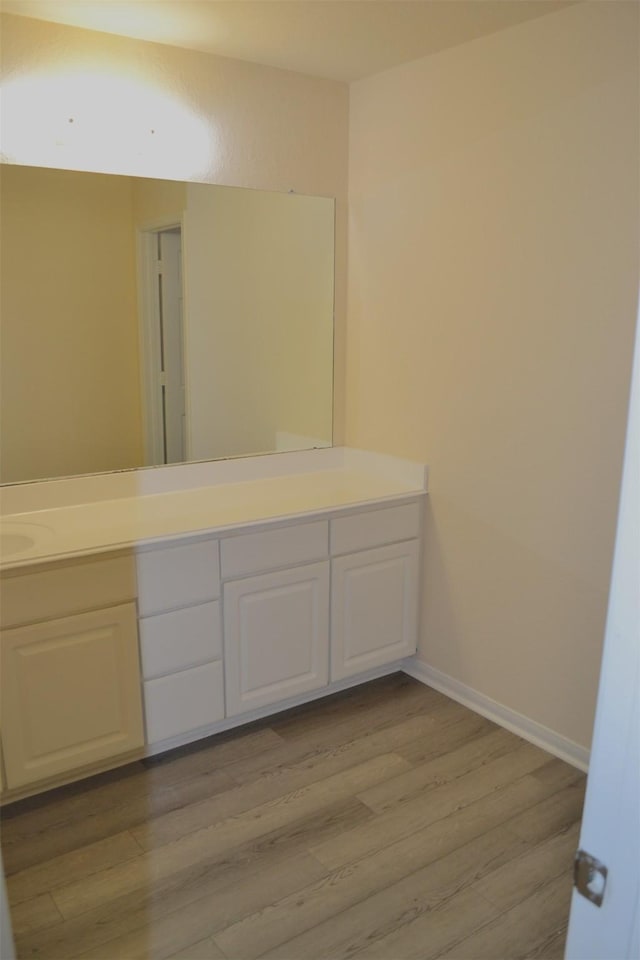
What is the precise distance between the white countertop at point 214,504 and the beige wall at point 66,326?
161mm

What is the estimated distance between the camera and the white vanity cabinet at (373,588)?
2773 mm

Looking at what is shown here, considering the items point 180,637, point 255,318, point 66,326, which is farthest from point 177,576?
point 255,318

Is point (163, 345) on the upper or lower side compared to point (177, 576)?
upper

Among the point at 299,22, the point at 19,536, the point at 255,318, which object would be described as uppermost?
the point at 299,22

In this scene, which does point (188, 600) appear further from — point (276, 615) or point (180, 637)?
point (276, 615)

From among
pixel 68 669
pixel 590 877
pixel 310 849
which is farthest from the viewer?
pixel 68 669

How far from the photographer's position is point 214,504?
2.73 metres

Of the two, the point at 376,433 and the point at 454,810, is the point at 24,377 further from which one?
the point at 454,810

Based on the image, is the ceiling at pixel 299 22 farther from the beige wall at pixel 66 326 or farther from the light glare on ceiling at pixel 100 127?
the beige wall at pixel 66 326

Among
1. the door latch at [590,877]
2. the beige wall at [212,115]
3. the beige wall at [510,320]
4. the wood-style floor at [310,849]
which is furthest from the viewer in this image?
the beige wall at [212,115]

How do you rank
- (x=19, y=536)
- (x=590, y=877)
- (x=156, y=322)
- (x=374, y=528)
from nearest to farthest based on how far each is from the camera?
(x=590, y=877) → (x=19, y=536) → (x=156, y=322) → (x=374, y=528)

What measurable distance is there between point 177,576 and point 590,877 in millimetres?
1777

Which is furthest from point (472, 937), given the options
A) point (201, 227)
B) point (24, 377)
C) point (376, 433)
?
point (201, 227)

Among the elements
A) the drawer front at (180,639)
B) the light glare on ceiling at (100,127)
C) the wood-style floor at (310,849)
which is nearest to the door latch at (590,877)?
the wood-style floor at (310,849)
